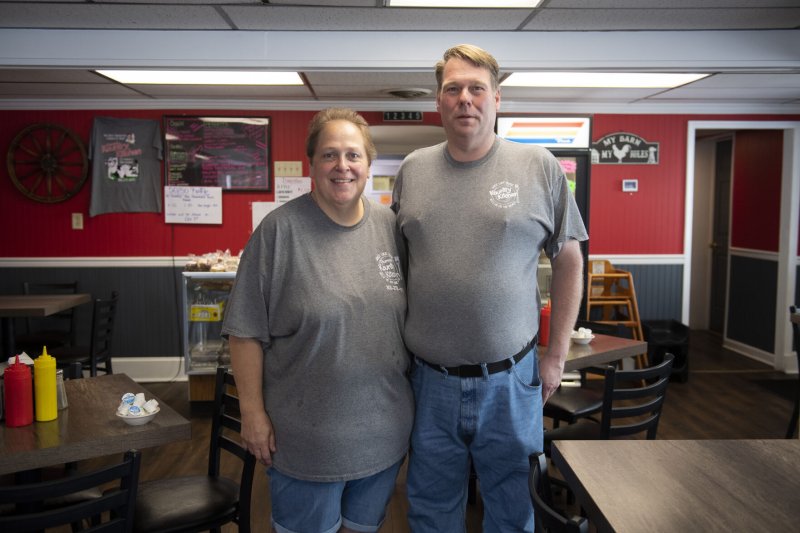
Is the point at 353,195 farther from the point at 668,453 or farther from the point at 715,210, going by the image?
the point at 715,210

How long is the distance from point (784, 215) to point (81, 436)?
609cm

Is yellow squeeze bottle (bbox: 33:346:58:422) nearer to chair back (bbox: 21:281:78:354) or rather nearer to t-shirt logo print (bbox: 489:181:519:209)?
t-shirt logo print (bbox: 489:181:519:209)

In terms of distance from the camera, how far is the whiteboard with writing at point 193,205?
5.62 metres

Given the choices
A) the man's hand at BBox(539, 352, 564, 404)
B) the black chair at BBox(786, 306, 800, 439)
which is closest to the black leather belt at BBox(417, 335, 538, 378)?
the man's hand at BBox(539, 352, 564, 404)

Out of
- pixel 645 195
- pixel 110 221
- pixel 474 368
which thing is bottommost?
pixel 474 368

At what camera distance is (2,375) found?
216cm

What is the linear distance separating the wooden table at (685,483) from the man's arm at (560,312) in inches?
10.9

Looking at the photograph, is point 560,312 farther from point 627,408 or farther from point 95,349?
point 95,349

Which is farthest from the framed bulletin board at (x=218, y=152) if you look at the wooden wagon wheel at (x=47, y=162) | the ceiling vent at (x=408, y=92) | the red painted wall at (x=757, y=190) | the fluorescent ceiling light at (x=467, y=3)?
the red painted wall at (x=757, y=190)

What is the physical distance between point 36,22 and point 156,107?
2120 mm

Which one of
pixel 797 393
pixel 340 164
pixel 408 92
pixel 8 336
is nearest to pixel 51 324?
pixel 8 336

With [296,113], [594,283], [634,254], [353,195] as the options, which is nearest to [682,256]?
[634,254]

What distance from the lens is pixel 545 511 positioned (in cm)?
120

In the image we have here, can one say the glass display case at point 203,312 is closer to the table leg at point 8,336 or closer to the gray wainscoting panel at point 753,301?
the table leg at point 8,336
